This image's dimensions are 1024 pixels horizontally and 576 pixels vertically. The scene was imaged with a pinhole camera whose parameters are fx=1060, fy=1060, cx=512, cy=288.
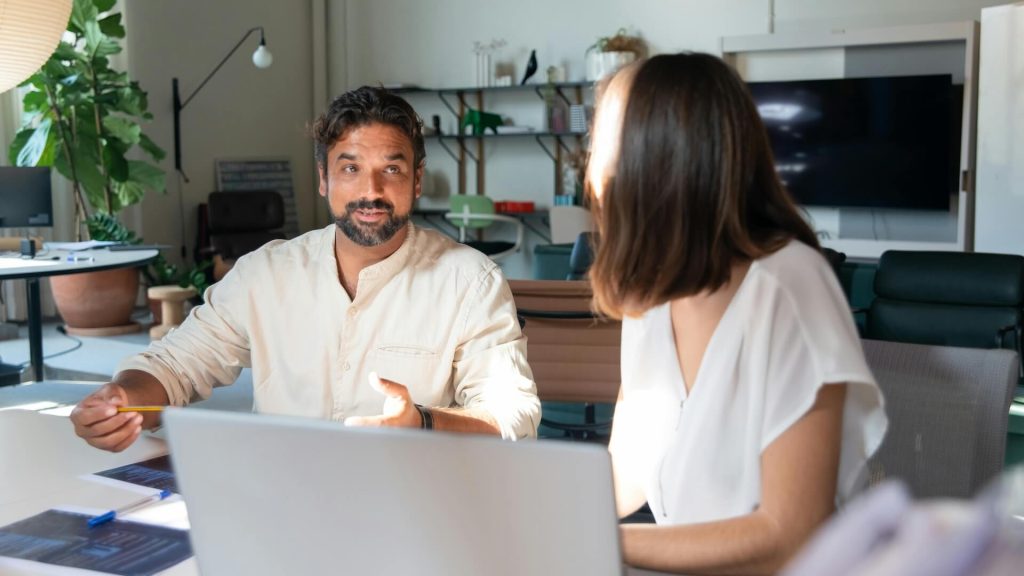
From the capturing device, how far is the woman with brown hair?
104 cm

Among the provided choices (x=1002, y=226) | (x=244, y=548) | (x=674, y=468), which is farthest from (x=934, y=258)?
(x=244, y=548)

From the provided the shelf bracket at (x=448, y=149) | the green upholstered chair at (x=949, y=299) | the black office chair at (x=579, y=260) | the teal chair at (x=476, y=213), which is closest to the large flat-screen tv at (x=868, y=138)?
the teal chair at (x=476, y=213)

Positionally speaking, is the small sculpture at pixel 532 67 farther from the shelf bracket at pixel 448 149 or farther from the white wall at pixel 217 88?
the white wall at pixel 217 88

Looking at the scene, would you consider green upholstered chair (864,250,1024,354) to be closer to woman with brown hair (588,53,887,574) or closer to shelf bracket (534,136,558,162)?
woman with brown hair (588,53,887,574)

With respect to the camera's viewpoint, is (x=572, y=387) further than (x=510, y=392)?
Yes

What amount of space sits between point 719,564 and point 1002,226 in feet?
20.5

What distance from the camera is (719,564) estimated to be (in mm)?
1021

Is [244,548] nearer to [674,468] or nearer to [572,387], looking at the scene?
[674,468]

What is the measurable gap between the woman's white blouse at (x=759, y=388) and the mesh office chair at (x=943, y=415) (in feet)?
A: 1.13

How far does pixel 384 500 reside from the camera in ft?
2.45

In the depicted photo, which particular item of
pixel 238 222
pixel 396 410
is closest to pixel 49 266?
pixel 396 410

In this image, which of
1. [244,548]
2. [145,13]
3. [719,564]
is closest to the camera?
[244,548]

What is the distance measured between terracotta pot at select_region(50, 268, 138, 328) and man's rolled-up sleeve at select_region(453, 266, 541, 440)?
532 centimetres

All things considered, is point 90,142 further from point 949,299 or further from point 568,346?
point 949,299
